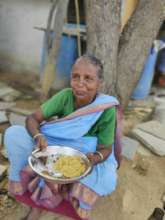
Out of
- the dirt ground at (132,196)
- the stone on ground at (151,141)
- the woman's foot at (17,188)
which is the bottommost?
the dirt ground at (132,196)

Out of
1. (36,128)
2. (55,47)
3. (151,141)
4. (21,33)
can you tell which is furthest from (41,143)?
(21,33)

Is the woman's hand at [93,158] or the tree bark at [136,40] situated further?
the tree bark at [136,40]

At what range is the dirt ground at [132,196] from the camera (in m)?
2.79

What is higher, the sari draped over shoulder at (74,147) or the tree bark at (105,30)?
the tree bark at (105,30)

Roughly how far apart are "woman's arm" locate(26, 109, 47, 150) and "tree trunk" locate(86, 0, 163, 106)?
5.05 ft

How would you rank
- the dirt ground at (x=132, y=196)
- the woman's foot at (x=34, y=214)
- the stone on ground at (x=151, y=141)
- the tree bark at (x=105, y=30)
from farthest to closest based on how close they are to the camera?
the stone on ground at (x=151, y=141) → the tree bark at (x=105, y=30) → the dirt ground at (x=132, y=196) → the woman's foot at (x=34, y=214)

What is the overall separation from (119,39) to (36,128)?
200cm

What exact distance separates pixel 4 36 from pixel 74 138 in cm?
431

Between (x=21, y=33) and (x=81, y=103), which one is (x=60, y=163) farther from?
(x=21, y=33)

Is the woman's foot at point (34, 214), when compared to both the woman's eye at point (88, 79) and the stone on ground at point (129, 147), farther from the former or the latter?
the stone on ground at point (129, 147)

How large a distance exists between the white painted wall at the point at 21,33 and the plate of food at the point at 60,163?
12.8 ft

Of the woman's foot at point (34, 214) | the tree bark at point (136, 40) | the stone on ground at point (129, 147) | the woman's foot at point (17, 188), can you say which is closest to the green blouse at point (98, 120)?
the woman's foot at point (17, 188)

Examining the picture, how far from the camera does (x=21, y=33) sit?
609 centimetres

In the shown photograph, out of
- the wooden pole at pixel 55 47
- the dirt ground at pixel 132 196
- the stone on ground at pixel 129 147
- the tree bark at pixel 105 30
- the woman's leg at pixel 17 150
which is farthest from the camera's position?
the wooden pole at pixel 55 47
